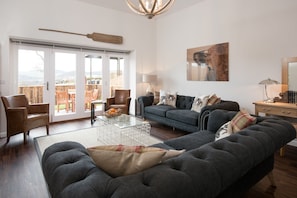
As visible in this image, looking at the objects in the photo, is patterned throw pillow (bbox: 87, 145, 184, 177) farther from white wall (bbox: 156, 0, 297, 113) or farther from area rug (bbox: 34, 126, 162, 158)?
white wall (bbox: 156, 0, 297, 113)

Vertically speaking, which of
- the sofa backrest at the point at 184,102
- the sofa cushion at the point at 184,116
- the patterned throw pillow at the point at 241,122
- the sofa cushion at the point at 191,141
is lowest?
the sofa cushion at the point at 191,141

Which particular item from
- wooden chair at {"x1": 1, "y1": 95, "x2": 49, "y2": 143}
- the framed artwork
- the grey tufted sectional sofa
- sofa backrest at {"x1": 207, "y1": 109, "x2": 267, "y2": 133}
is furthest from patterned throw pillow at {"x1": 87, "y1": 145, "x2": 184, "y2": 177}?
the framed artwork

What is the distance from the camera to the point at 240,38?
417cm

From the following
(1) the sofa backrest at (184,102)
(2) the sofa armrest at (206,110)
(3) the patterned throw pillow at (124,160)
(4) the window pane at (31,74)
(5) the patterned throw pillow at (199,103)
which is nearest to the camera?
(3) the patterned throw pillow at (124,160)

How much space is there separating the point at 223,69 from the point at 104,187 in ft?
14.2

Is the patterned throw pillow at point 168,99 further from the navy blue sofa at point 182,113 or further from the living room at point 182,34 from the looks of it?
the living room at point 182,34

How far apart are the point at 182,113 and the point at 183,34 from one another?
262cm

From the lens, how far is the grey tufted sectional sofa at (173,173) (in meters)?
0.82

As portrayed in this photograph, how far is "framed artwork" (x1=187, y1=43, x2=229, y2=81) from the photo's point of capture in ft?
14.8

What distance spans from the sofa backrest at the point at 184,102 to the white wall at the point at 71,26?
1731mm

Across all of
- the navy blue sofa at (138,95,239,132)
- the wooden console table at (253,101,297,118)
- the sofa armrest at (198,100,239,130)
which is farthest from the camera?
the navy blue sofa at (138,95,239,132)

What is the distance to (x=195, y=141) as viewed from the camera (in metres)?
2.33

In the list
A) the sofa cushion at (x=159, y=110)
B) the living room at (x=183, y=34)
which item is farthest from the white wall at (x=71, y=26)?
the sofa cushion at (x=159, y=110)

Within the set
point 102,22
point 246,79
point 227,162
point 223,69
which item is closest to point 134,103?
point 102,22
